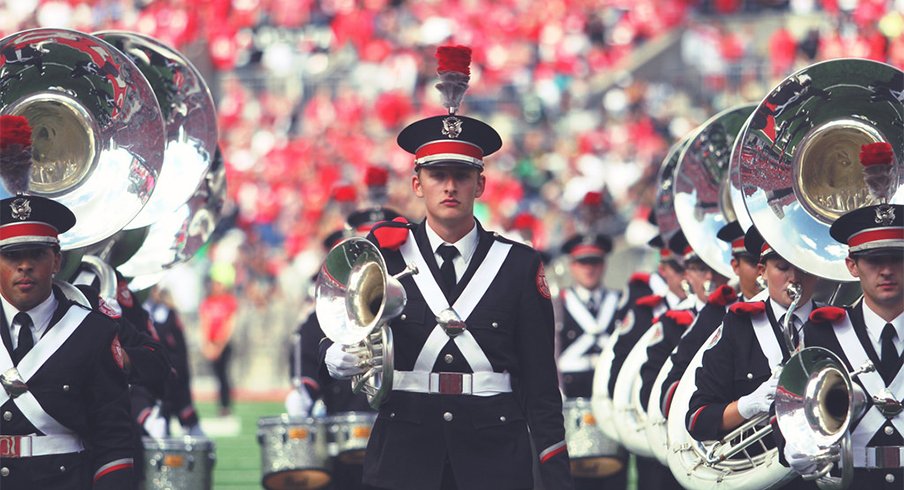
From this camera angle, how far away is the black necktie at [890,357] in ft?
20.6

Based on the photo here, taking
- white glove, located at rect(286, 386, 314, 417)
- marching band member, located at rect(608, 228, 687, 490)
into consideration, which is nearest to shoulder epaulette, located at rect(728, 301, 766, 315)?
marching band member, located at rect(608, 228, 687, 490)

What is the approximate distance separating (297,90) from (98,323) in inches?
1154

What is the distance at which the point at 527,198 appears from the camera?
97.3ft

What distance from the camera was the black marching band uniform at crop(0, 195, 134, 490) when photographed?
6148 millimetres

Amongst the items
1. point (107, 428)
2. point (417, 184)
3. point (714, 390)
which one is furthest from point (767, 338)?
point (107, 428)

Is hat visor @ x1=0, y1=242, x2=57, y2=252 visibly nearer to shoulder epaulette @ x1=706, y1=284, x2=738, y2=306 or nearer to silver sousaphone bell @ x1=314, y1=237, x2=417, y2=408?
silver sousaphone bell @ x1=314, y1=237, x2=417, y2=408

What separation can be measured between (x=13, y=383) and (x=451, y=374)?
1.47m

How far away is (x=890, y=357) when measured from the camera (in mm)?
6270

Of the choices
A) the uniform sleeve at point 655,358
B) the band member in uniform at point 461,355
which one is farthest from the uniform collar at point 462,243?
the uniform sleeve at point 655,358

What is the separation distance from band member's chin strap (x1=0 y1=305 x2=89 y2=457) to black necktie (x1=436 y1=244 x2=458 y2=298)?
1.31 metres

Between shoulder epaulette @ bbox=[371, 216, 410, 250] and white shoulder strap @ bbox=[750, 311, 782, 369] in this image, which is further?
white shoulder strap @ bbox=[750, 311, 782, 369]

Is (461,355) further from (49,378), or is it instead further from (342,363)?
(49,378)

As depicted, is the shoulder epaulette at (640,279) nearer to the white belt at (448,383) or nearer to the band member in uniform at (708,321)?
the band member in uniform at (708,321)

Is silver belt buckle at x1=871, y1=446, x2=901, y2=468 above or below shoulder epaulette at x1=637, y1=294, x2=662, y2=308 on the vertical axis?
below
